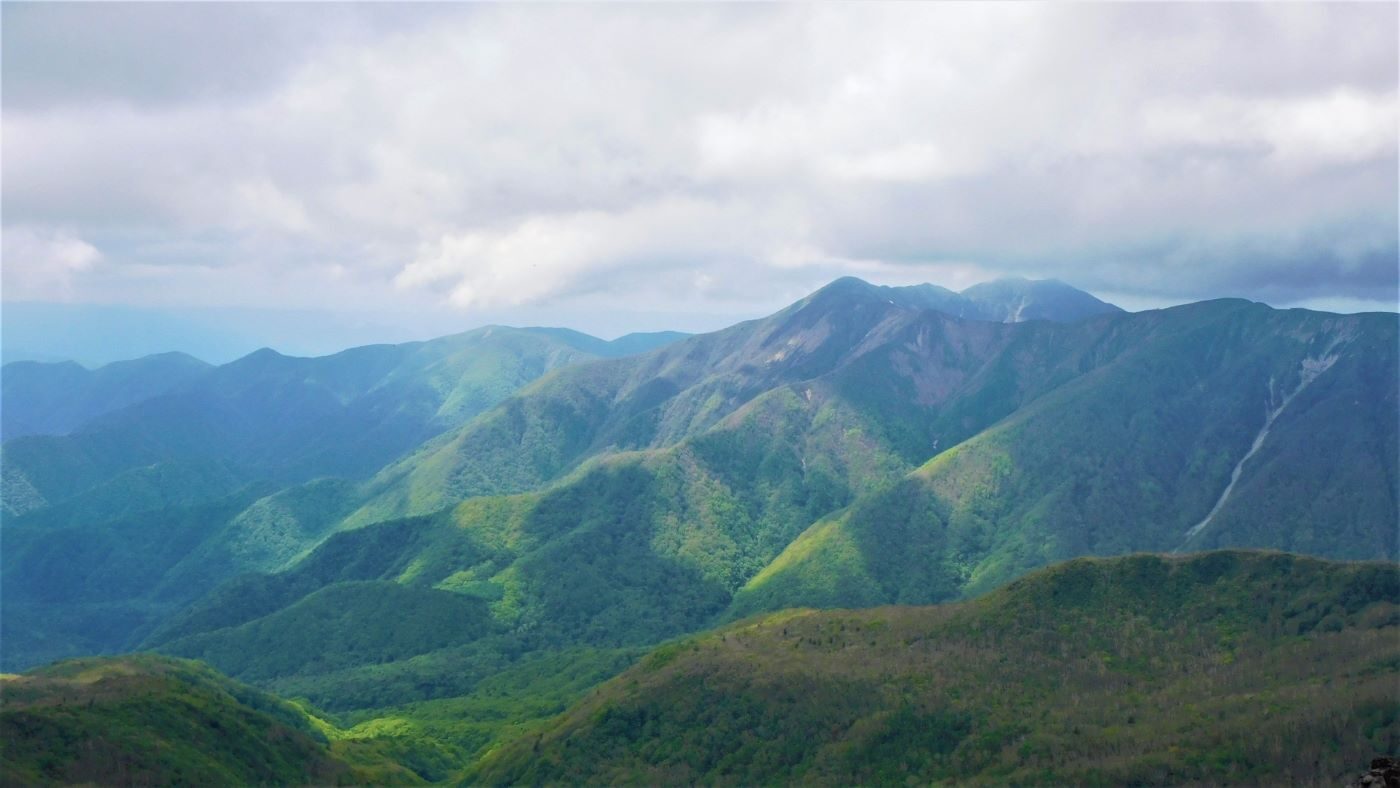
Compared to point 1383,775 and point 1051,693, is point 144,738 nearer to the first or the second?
point 1051,693

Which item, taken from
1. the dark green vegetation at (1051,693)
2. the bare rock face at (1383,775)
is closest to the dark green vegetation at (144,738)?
the dark green vegetation at (1051,693)

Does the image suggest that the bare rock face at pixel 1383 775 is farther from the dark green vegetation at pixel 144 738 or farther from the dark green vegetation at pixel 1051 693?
the dark green vegetation at pixel 144 738

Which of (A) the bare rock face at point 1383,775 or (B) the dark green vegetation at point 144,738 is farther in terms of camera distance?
(B) the dark green vegetation at point 144,738

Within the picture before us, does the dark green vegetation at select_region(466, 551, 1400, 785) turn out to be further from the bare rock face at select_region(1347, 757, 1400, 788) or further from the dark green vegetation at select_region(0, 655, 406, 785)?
the bare rock face at select_region(1347, 757, 1400, 788)

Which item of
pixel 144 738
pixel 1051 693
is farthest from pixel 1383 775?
pixel 144 738

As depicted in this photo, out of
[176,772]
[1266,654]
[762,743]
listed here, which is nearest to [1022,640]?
[1266,654]

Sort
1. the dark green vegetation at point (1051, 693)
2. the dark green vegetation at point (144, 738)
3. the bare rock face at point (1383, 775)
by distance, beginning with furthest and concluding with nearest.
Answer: the dark green vegetation at point (144, 738) < the dark green vegetation at point (1051, 693) < the bare rock face at point (1383, 775)

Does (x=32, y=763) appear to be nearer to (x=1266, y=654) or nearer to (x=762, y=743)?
(x=762, y=743)

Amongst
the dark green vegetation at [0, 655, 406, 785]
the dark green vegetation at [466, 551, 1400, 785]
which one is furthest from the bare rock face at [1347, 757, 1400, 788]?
the dark green vegetation at [0, 655, 406, 785]
